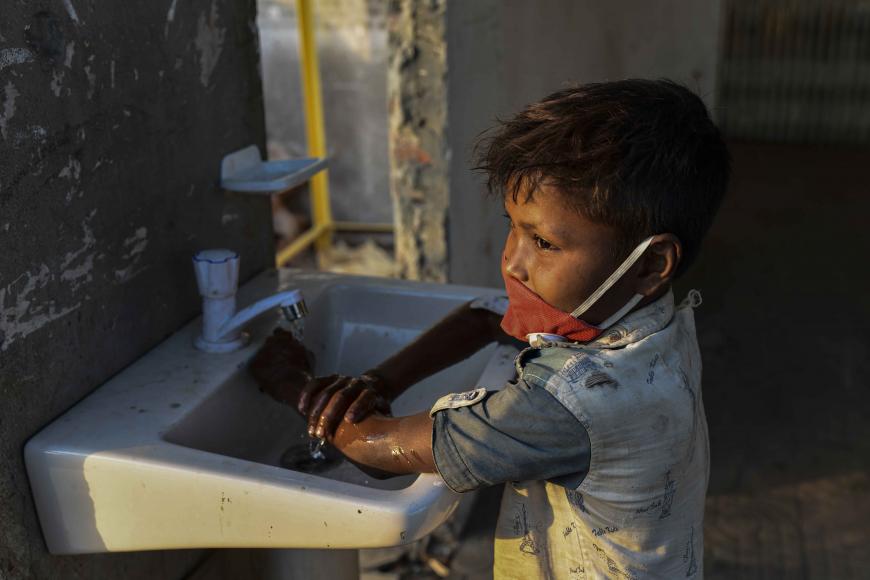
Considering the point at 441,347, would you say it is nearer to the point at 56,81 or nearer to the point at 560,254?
the point at 560,254

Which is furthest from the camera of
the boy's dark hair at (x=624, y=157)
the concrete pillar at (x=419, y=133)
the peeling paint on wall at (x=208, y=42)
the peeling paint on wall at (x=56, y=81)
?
the concrete pillar at (x=419, y=133)

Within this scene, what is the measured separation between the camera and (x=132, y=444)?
3.41 ft

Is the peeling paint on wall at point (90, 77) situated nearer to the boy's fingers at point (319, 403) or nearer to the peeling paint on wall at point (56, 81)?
the peeling paint on wall at point (56, 81)

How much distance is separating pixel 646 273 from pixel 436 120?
126cm

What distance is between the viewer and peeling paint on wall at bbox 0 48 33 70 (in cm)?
95

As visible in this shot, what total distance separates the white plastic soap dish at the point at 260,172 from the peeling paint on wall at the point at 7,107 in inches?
18.2

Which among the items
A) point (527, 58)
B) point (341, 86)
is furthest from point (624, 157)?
point (341, 86)

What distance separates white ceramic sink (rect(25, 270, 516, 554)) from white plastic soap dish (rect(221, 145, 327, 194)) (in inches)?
8.9

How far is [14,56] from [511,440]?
2.30 ft

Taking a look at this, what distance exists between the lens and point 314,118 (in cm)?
402

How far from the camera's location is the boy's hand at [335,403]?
1080 mm

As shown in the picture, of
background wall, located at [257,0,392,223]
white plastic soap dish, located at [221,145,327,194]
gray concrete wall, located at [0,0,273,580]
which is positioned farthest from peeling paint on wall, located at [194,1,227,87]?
background wall, located at [257,0,392,223]

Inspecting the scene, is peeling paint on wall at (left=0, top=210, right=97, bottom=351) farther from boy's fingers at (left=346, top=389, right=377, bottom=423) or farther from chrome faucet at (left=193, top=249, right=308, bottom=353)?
boy's fingers at (left=346, top=389, right=377, bottom=423)

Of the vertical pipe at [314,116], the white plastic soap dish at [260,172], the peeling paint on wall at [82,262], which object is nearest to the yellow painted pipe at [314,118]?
the vertical pipe at [314,116]
